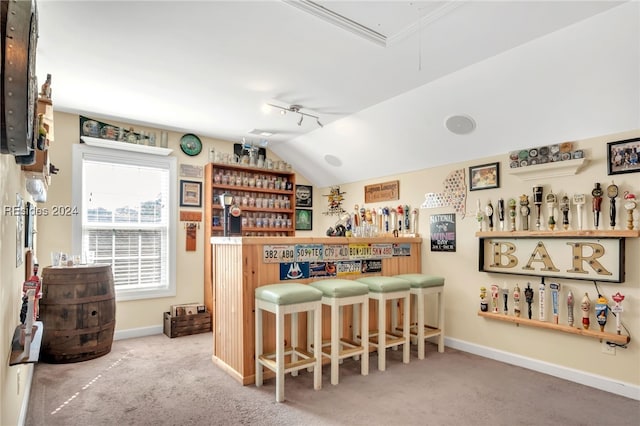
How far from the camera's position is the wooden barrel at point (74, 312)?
10.7 ft

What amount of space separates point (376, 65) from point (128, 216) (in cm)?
342

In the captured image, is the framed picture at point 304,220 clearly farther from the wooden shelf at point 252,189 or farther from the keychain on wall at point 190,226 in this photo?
the keychain on wall at point 190,226

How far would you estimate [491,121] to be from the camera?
3.34 m

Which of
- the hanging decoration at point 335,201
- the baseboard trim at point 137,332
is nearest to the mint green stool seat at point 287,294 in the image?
the baseboard trim at point 137,332

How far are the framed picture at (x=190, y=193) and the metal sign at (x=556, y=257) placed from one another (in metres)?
3.52

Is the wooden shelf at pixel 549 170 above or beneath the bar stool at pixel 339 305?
above

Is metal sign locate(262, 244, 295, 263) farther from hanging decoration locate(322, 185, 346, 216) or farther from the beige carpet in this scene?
hanging decoration locate(322, 185, 346, 216)

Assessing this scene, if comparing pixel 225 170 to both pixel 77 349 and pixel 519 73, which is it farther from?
pixel 519 73

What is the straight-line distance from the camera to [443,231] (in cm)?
407

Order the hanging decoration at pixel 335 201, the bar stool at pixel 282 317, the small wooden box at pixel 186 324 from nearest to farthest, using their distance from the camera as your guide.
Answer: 1. the bar stool at pixel 282 317
2. the small wooden box at pixel 186 324
3. the hanging decoration at pixel 335 201

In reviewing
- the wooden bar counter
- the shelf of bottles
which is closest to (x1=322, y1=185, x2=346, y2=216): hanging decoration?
the shelf of bottles

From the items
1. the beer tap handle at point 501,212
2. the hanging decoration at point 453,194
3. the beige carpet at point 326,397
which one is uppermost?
the hanging decoration at point 453,194

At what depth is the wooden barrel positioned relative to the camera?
3.25 m

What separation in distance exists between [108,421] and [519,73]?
3.81 m
